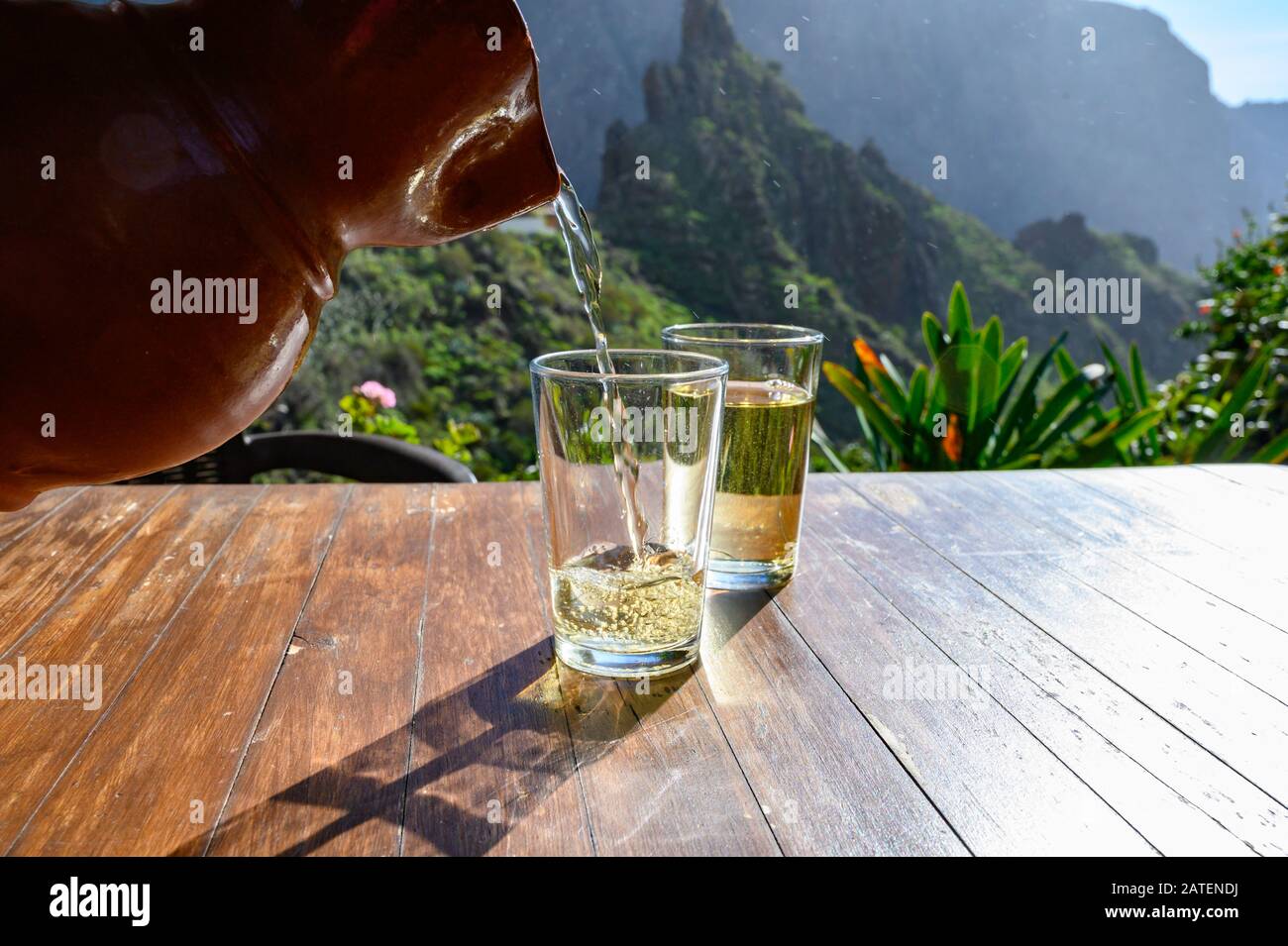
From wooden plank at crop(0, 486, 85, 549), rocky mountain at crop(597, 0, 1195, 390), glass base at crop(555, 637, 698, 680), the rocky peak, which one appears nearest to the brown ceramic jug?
glass base at crop(555, 637, 698, 680)

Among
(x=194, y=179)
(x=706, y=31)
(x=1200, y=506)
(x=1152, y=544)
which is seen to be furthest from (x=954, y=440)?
(x=706, y=31)

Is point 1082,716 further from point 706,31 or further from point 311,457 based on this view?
point 706,31

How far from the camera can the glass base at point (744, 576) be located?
106cm

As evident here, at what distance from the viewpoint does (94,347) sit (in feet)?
2.04

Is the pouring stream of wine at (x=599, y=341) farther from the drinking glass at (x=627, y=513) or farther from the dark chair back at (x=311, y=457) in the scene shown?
the dark chair back at (x=311, y=457)

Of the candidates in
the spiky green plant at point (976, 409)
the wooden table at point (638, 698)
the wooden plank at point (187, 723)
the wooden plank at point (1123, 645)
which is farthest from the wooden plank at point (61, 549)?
the spiky green plant at point (976, 409)

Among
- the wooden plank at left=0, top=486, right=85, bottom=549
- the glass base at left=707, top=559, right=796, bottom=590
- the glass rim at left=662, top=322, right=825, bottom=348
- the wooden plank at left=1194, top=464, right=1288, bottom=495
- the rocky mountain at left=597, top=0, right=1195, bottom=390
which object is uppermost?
the rocky mountain at left=597, top=0, right=1195, bottom=390

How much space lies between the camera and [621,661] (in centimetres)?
85

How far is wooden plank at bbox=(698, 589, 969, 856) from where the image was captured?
2.10 ft

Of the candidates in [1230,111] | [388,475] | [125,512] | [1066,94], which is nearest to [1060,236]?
[1066,94]

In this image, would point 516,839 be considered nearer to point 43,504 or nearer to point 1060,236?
point 43,504

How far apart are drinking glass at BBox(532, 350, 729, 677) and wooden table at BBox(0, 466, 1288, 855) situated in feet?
0.13

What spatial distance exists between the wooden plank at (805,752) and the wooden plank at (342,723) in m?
0.23

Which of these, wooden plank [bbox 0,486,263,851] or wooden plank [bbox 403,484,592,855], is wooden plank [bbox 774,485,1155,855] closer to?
wooden plank [bbox 403,484,592,855]
